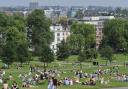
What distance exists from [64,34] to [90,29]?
25851 mm

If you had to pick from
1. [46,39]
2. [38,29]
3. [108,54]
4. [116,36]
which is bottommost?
[116,36]

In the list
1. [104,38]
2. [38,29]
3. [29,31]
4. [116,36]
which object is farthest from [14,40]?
[104,38]

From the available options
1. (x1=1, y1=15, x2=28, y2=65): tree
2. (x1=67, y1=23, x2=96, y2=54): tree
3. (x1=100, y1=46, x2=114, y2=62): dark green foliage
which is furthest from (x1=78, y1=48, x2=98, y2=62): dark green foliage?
(x1=67, y1=23, x2=96, y2=54): tree

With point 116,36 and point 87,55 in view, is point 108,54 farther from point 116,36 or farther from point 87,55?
point 116,36

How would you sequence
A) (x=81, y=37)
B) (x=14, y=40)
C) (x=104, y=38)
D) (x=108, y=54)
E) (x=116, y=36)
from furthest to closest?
(x=104, y=38)
(x=116, y=36)
(x=81, y=37)
(x=14, y=40)
(x=108, y=54)

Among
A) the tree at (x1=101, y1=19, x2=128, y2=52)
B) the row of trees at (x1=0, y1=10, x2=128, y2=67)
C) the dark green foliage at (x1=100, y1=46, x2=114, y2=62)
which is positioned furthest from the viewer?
the tree at (x1=101, y1=19, x2=128, y2=52)

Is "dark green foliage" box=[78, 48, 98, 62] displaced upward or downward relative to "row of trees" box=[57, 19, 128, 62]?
upward

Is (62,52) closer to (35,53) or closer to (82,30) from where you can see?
(35,53)

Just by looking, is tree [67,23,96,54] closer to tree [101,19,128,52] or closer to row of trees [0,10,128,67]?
row of trees [0,10,128,67]

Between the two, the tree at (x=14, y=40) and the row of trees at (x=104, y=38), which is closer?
the tree at (x=14, y=40)

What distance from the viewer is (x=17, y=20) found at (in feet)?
396

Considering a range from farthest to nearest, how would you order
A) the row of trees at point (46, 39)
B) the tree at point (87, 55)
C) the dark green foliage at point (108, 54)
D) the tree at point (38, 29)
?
1. the tree at point (38, 29)
2. the dark green foliage at point (108, 54)
3. the tree at point (87, 55)
4. the row of trees at point (46, 39)

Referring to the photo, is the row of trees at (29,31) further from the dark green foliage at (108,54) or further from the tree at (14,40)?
the dark green foliage at (108,54)

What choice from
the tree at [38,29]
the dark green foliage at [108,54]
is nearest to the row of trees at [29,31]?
the tree at [38,29]
